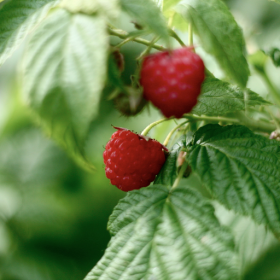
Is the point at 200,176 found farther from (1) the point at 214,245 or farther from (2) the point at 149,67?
(2) the point at 149,67

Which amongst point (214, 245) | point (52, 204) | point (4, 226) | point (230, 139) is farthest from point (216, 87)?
point (4, 226)

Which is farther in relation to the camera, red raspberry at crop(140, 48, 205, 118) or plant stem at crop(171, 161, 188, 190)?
plant stem at crop(171, 161, 188, 190)

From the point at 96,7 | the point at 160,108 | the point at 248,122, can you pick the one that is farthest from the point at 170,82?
the point at 248,122

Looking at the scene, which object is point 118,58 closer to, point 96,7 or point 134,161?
point 96,7

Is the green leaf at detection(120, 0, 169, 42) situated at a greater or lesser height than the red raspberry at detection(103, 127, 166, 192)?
greater

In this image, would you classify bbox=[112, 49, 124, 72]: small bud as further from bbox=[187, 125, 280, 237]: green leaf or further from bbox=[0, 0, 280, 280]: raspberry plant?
bbox=[187, 125, 280, 237]: green leaf

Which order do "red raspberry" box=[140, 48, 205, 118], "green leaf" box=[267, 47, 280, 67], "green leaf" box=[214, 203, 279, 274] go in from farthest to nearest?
1. "green leaf" box=[214, 203, 279, 274]
2. "green leaf" box=[267, 47, 280, 67]
3. "red raspberry" box=[140, 48, 205, 118]

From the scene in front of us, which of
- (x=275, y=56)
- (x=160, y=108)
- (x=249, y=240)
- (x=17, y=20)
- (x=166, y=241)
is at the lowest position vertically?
(x=249, y=240)

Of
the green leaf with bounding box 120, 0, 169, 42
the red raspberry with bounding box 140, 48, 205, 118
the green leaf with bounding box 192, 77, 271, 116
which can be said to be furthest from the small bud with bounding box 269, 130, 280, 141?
the green leaf with bounding box 120, 0, 169, 42
